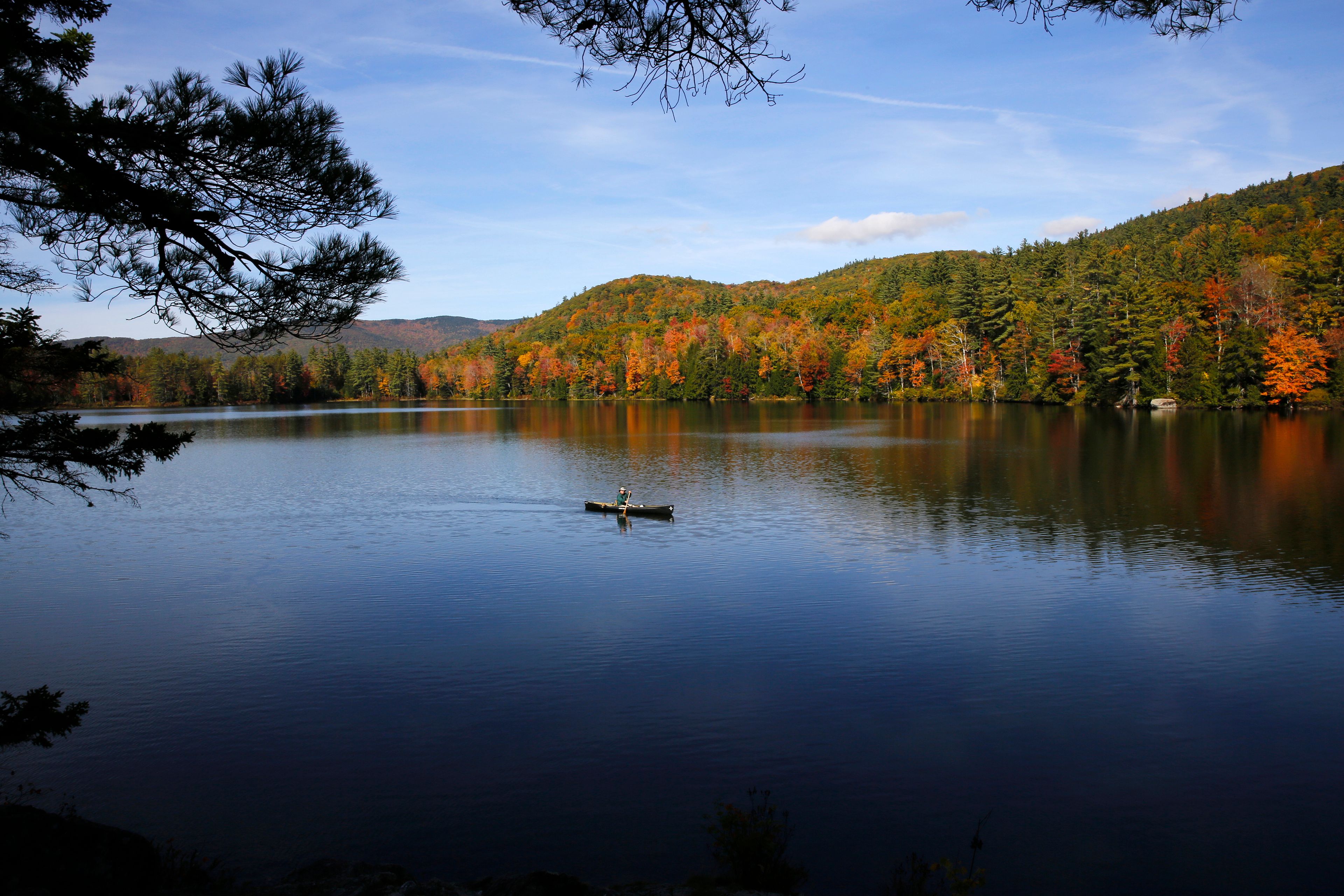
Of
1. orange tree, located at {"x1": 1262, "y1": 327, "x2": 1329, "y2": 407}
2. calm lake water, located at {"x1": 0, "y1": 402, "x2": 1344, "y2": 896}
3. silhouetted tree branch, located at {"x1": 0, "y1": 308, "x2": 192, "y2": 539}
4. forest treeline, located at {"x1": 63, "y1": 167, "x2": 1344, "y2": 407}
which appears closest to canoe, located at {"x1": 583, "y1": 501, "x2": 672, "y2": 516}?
calm lake water, located at {"x1": 0, "y1": 402, "x2": 1344, "y2": 896}

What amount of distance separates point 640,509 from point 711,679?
38.8ft

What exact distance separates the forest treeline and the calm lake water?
15.3 feet

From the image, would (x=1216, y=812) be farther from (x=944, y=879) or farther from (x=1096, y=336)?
(x=1096, y=336)

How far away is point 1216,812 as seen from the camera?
23.6ft

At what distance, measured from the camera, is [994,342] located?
275ft

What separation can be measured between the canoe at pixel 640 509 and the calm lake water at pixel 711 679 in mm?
278

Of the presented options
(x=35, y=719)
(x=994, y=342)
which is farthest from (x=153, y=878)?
(x=994, y=342)

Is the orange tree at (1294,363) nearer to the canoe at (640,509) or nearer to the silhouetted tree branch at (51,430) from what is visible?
the canoe at (640,509)

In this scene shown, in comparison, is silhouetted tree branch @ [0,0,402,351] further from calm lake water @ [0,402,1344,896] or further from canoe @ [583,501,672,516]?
canoe @ [583,501,672,516]

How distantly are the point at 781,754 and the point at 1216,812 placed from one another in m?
3.84

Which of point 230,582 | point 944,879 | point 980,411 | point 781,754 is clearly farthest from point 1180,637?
point 980,411

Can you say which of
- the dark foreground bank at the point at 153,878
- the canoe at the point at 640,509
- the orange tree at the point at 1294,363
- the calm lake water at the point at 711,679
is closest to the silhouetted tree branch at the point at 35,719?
the dark foreground bank at the point at 153,878

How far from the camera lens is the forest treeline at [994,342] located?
5859 centimetres

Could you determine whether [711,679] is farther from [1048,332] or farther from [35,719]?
[1048,332]
